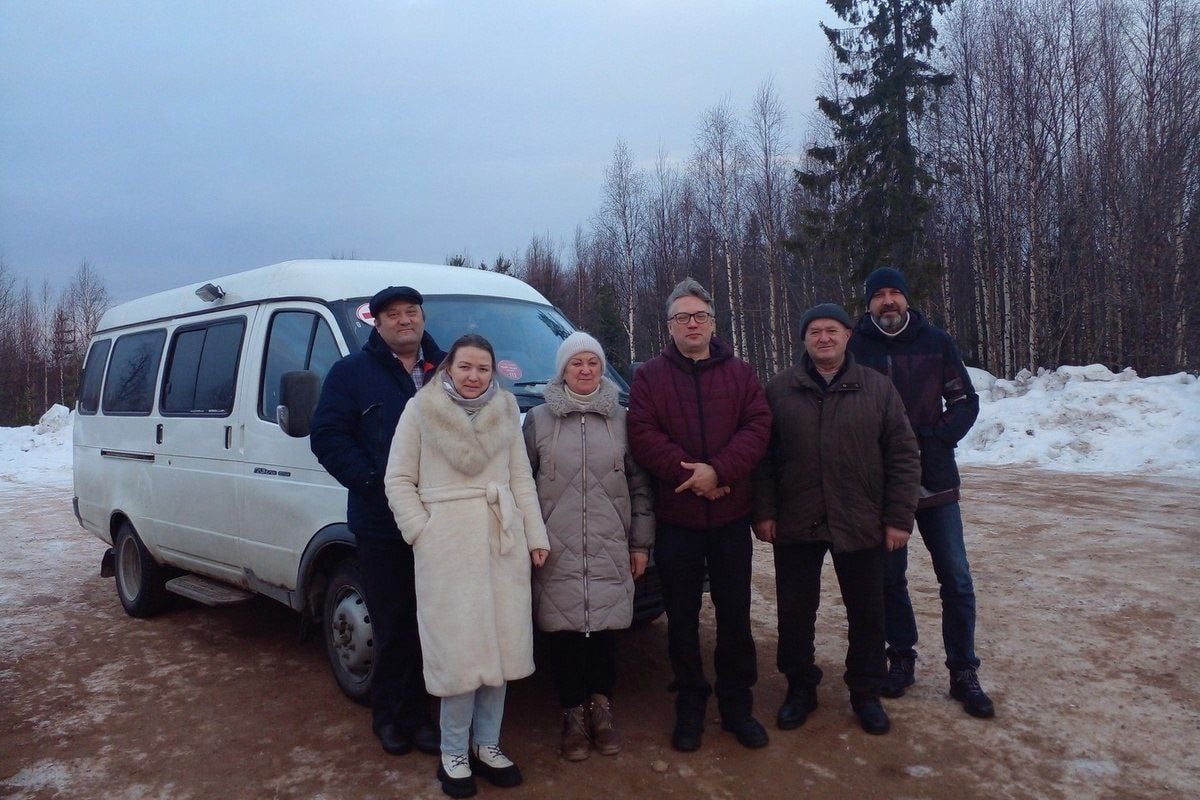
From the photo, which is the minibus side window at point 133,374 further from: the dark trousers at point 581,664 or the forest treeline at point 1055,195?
the forest treeline at point 1055,195

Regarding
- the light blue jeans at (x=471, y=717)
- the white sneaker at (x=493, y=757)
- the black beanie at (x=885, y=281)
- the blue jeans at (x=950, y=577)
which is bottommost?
the white sneaker at (x=493, y=757)

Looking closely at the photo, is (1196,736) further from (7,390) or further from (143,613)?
(7,390)

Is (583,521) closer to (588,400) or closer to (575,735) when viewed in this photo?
(588,400)

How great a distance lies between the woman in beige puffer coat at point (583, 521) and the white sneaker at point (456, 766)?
0.49m

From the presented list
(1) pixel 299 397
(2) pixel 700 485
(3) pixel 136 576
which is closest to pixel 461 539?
(2) pixel 700 485

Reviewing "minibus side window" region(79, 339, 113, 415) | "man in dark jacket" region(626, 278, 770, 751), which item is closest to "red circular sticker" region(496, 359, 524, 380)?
"man in dark jacket" region(626, 278, 770, 751)

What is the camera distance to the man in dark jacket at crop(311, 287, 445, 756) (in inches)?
144

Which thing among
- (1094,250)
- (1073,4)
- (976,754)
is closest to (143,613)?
(976,754)

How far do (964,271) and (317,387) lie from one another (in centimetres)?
2939

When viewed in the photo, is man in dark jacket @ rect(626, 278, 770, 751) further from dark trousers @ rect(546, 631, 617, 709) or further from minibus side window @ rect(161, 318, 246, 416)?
minibus side window @ rect(161, 318, 246, 416)

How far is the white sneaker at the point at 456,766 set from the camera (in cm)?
338

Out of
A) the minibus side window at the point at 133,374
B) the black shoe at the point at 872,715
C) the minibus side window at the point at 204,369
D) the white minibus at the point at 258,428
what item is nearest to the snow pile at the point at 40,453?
the minibus side window at the point at 133,374

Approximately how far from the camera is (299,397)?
4.04m

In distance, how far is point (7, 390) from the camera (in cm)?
3644
